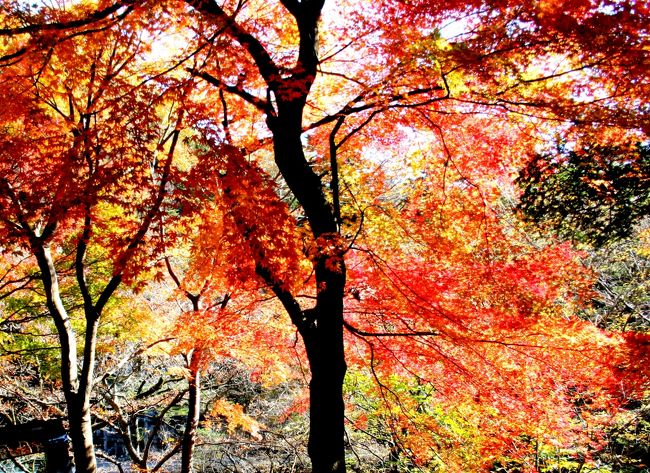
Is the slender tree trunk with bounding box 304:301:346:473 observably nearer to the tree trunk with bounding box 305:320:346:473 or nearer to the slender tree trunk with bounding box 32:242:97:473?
the tree trunk with bounding box 305:320:346:473

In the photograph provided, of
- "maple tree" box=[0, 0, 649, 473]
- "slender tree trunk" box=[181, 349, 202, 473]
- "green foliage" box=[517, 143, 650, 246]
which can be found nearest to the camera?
"maple tree" box=[0, 0, 649, 473]

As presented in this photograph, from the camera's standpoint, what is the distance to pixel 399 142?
859 cm

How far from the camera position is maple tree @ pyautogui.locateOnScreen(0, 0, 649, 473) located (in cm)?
491

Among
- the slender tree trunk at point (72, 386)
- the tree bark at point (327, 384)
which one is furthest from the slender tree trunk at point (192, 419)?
the tree bark at point (327, 384)

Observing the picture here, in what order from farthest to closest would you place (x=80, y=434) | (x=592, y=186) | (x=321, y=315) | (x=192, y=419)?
(x=192, y=419), (x=592, y=186), (x=80, y=434), (x=321, y=315)

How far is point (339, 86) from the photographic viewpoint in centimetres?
739

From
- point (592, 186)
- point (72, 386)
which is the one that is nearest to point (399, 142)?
point (592, 186)

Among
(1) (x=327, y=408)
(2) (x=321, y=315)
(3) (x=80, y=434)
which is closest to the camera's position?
(1) (x=327, y=408)

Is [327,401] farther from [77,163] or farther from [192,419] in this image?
[192,419]

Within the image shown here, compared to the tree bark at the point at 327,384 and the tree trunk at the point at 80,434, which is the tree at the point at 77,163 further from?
the tree bark at the point at 327,384

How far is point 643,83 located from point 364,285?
190 inches

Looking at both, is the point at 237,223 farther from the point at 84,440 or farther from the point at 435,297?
the point at 84,440

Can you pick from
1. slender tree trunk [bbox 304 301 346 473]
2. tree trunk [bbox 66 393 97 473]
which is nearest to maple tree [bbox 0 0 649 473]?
slender tree trunk [bbox 304 301 346 473]

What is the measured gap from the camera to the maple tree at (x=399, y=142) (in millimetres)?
4906
